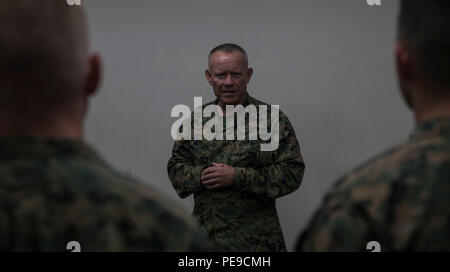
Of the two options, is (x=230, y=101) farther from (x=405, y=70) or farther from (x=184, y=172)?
(x=405, y=70)

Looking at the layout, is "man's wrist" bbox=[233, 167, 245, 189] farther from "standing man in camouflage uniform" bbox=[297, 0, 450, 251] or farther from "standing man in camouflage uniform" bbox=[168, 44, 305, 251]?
"standing man in camouflage uniform" bbox=[297, 0, 450, 251]

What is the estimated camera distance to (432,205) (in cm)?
83

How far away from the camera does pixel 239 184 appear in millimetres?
2068

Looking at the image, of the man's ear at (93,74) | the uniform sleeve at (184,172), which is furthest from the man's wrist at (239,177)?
the man's ear at (93,74)

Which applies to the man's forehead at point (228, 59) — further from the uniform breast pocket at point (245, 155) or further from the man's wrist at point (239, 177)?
the man's wrist at point (239, 177)

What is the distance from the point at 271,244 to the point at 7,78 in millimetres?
1486

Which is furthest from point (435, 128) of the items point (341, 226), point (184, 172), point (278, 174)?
point (184, 172)

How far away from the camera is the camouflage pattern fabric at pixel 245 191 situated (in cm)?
208

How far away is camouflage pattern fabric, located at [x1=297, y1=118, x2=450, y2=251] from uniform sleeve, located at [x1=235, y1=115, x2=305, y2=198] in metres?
1.16

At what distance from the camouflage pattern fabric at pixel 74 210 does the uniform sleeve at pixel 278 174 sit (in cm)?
126

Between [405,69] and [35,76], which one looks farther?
[405,69]

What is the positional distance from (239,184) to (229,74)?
467mm
